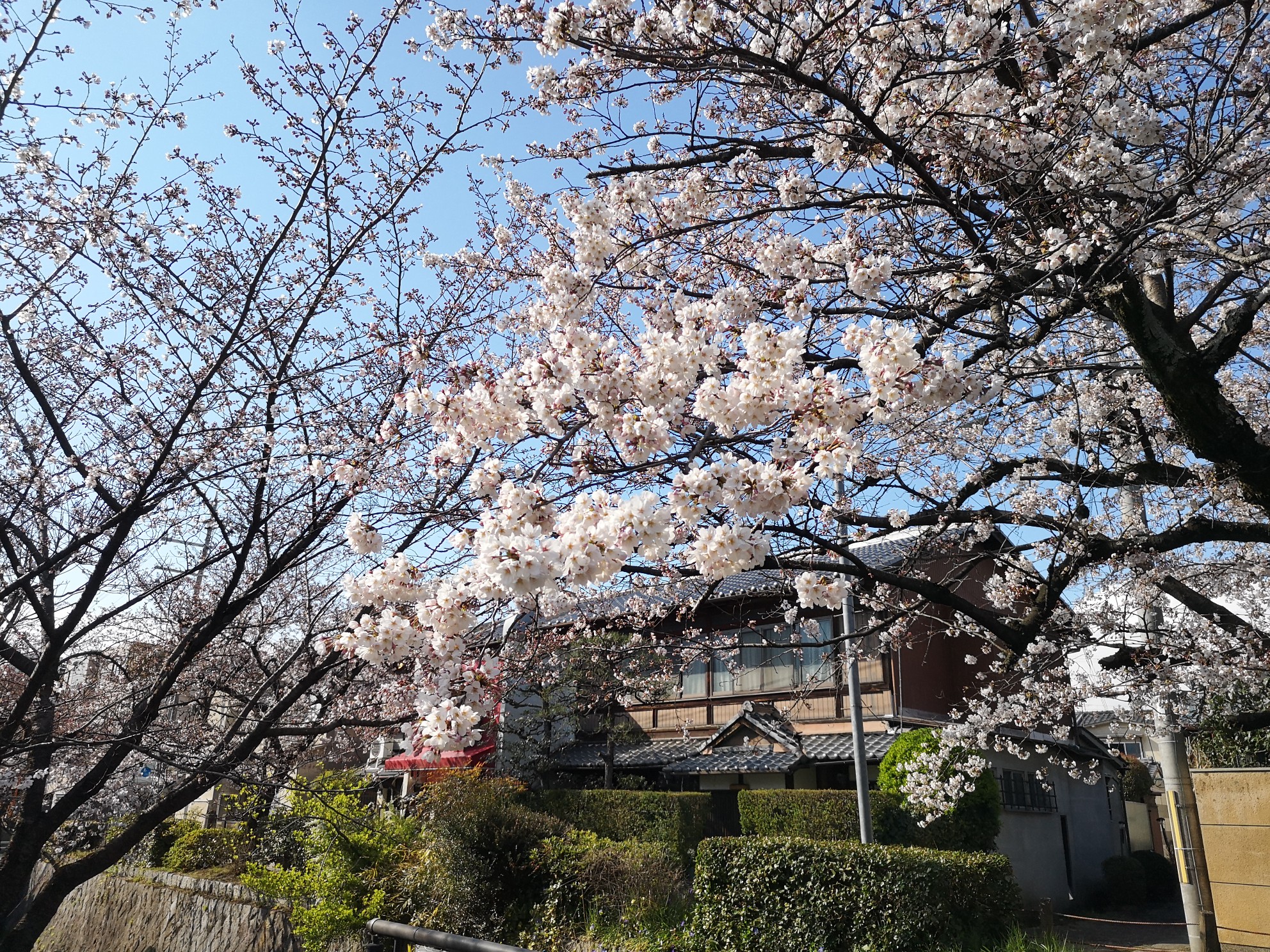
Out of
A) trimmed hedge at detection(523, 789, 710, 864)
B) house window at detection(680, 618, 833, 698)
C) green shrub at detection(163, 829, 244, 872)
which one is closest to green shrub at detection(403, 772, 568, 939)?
trimmed hedge at detection(523, 789, 710, 864)

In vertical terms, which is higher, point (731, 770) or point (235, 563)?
point (235, 563)

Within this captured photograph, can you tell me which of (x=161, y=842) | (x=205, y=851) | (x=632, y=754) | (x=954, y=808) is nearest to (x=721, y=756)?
(x=632, y=754)

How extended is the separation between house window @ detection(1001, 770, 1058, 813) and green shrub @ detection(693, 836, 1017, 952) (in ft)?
18.5

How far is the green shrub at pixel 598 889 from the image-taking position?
26.3 feet

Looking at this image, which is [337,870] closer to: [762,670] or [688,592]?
[688,592]

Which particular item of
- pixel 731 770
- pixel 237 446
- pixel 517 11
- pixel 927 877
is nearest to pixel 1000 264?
pixel 517 11

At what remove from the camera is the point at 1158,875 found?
15156mm

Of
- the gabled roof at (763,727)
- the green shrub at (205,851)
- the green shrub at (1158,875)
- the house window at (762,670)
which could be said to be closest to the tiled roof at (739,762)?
the gabled roof at (763,727)

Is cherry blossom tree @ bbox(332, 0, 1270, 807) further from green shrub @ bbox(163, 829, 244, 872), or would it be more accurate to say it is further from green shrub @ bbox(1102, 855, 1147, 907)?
green shrub @ bbox(1102, 855, 1147, 907)

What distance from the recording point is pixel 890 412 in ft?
9.82

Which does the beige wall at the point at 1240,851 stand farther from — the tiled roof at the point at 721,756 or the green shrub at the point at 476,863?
the green shrub at the point at 476,863

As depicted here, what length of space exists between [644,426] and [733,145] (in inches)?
86.0

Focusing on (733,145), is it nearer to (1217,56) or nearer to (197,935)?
(1217,56)

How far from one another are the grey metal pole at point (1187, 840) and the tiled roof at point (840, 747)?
5511 mm
